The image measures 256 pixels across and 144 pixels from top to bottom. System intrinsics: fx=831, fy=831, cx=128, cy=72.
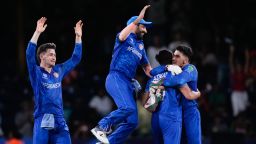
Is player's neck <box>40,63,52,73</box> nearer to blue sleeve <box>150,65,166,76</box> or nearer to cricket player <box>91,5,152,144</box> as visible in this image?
cricket player <box>91,5,152,144</box>

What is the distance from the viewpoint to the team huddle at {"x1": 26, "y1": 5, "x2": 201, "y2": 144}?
11.8 metres

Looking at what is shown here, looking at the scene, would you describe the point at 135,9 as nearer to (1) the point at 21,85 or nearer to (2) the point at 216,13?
(2) the point at 216,13

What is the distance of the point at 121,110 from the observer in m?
12.2

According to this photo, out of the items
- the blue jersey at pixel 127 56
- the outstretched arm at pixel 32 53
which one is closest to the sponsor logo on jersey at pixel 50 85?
the outstretched arm at pixel 32 53

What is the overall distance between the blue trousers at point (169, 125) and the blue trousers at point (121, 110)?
0.48 meters

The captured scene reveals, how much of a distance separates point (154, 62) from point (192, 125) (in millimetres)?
6484

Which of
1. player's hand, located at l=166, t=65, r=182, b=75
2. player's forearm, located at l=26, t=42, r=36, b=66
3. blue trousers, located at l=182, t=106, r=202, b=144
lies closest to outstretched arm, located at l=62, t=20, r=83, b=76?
player's forearm, located at l=26, t=42, r=36, b=66

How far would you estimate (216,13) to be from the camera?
69.3 ft

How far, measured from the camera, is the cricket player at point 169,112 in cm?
1183

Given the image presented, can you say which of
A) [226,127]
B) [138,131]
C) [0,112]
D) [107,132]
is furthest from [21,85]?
[107,132]

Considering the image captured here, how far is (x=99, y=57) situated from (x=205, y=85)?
332cm

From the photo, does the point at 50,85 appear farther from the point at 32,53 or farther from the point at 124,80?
the point at 124,80

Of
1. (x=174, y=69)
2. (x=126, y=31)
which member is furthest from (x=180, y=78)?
(x=126, y=31)

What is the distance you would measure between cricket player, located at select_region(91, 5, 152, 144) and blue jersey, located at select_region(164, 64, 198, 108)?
2.46 feet
